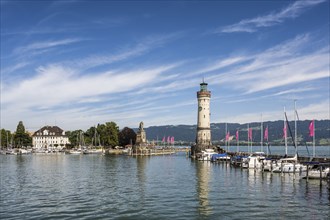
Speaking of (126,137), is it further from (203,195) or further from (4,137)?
(203,195)

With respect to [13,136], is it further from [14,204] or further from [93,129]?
[14,204]

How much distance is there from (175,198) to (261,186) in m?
14.7

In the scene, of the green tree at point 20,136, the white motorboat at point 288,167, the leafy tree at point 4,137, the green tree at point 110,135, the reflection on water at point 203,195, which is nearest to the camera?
the reflection on water at point 203,195

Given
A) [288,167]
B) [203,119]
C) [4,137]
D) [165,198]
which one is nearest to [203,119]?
[203,119]

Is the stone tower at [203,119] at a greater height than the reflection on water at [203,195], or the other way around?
the stone tower at [203,119]

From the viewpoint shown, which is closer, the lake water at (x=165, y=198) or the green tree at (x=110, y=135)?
the lake water at (x=165, y=198)

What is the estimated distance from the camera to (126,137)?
196m

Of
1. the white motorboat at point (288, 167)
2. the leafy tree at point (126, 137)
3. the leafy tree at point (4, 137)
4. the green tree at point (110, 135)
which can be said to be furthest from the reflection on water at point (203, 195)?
the leafy tree at point (4, 137)

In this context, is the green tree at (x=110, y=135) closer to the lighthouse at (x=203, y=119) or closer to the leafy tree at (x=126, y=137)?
the leafy tree at (x=126, y=137)

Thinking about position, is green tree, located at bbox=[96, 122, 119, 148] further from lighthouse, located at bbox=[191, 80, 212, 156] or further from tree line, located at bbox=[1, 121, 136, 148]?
lighthouse, located at bbox=[191, 80, 212, 156]

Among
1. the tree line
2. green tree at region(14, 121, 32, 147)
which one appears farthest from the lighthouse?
green tree at region(14, 121, 32, 147)

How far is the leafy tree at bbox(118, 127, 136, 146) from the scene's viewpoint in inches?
7663

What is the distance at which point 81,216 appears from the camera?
1296 inches

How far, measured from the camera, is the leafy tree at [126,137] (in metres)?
195
